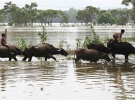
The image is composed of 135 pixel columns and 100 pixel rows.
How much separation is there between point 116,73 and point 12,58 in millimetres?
7839

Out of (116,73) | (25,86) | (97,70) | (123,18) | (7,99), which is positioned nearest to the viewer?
(7,99)

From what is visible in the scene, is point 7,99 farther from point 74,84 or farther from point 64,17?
point 64,17

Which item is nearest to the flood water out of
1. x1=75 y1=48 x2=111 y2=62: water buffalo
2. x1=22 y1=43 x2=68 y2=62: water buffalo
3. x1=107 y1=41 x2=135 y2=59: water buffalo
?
x1=75 y1=48 x2=111 y2=62: water buffalo

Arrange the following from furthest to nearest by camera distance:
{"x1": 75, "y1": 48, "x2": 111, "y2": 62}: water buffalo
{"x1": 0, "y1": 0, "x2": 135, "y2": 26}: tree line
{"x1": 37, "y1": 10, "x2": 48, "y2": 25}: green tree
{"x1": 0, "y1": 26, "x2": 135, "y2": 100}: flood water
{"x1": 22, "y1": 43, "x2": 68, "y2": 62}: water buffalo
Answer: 1. {"x1": 37, "y1": 10, "x2": 48, "y2": 25}: green tree
2. {"x1": 0, "y1": 0, "x2": 135, "y2": 26}: tree line
3. {"x1": 22, "y1": 43, "x2": 68, "y2": 62}: water buffalo
4. {"x1": 75, "y1": 48, "x2": 111, "y2": 62}: water buffalo
5. {"x1": 0, "y1": 26, "x2": 135, "y2": 100}: flood water

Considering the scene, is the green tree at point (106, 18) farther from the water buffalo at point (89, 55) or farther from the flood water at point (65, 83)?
the flood water at point (65, 83)

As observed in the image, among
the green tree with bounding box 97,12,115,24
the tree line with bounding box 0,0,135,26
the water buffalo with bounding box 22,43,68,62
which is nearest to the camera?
the water buffalo with bounding box 22,43,68,62

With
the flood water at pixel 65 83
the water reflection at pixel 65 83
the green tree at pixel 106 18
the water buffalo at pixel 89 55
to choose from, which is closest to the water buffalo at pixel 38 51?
the water buffalo at pixel 89 55

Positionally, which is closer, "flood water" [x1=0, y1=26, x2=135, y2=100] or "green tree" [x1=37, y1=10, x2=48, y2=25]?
"flood water" [x1=0, y1=26, x2=135, y2=100]

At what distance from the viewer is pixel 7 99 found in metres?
9.59

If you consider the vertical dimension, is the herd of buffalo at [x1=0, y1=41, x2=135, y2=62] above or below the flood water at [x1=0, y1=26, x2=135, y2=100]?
above

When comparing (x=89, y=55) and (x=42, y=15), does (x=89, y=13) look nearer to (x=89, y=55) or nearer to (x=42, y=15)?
(x=42, y=15)

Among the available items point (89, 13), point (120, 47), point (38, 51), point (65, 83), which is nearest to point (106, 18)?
point (89, 13)

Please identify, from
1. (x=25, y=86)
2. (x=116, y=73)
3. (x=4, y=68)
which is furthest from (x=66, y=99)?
A: (x=4, y=68)

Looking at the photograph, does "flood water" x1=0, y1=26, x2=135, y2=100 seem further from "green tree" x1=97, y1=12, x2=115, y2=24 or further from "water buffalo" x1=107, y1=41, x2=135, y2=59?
"green tree" x1=97, y1=12, x2=115, y2=24
